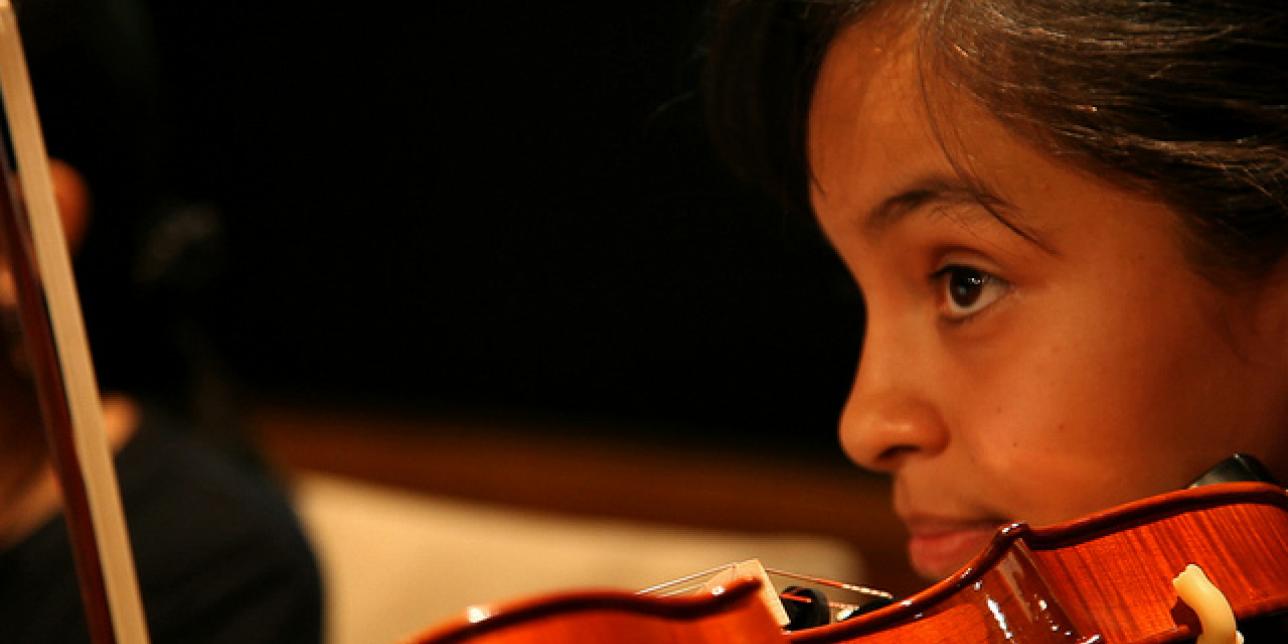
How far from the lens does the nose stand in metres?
0.64

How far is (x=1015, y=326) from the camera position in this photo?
0.61 meters

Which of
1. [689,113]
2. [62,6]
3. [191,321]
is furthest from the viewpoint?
[191,321]

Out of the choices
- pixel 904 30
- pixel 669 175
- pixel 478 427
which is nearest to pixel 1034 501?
pixel 904 30

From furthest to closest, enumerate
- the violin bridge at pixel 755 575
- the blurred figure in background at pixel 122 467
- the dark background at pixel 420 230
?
the dark background at pixel 420 230 → the blurred figure in background at pixel 122 467 → the violin bridge at pixel 755 575

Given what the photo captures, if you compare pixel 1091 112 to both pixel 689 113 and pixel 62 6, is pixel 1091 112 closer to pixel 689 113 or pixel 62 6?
pixel 689 113

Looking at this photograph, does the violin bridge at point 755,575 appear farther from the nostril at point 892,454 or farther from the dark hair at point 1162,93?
the dark hair at point 1162,93

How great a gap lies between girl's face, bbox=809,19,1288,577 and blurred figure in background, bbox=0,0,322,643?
66 cm

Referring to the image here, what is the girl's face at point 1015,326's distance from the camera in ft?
1.94

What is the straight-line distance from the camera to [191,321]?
1761mm

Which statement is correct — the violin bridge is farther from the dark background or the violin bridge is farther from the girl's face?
the dark background

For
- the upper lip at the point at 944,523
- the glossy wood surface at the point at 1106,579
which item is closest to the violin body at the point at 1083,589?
the glossy wood surface at the point at 1106,579

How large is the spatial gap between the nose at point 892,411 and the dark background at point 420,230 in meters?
0.29

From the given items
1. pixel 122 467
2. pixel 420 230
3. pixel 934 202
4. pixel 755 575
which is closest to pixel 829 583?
pixel 755 575

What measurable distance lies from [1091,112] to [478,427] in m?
1.87
